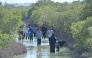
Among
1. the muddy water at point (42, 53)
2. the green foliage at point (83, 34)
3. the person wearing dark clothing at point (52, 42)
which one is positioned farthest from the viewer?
the person wearing dark clothing at point (52, 42)

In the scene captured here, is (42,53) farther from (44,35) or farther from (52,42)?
(44,35)

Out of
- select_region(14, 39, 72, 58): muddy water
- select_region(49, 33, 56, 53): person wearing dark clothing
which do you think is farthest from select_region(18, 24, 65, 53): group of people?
select_region(14, 39, 72, 58): muddy water

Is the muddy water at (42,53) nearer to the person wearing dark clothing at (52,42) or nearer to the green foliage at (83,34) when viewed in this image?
the person wearing dark clothing at (52,42)

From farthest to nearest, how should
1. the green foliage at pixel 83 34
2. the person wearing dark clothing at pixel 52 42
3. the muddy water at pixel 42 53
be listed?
the person wearing dark clothing at pixel 52 42
the muddy water at pixel 42 53
the green foliage at pixel 83 34

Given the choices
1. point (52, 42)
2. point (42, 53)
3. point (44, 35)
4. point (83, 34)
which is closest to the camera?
point (83, 34)

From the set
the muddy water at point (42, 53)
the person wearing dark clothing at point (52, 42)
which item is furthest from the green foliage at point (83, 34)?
the person wearing dark clothing at point (52, 42)

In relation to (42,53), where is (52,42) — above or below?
above

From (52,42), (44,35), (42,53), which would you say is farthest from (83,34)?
(44,35)

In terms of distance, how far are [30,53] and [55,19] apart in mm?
10330

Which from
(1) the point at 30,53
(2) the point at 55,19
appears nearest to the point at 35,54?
(1) the point at 30,53

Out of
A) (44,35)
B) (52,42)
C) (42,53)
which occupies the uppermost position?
(52,42)

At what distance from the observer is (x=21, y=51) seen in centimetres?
2916

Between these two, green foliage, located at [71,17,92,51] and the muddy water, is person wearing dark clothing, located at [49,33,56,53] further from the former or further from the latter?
green foliage, located at [71,17,92,51]

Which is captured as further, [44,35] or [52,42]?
[44,35]
